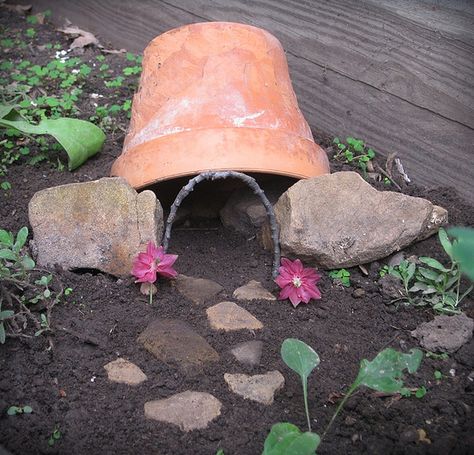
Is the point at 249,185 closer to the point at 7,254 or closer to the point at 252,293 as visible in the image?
the point at 252,293

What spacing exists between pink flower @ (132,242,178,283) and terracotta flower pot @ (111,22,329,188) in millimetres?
254

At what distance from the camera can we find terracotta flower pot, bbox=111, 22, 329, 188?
1.99 m

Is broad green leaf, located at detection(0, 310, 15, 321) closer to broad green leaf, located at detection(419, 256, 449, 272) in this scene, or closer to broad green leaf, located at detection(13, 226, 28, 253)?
broad green leaf, located at detection(13, 226, 28, 253)

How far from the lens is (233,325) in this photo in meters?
1.77

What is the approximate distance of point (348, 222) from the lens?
1.97m

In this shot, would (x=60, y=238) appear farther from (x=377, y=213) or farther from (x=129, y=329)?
(x=377, y=213)

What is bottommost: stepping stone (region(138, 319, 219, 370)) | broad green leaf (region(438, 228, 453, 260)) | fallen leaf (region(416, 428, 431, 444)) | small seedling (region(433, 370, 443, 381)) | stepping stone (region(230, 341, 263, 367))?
stepping stone (region(138, 319, 219, 370))

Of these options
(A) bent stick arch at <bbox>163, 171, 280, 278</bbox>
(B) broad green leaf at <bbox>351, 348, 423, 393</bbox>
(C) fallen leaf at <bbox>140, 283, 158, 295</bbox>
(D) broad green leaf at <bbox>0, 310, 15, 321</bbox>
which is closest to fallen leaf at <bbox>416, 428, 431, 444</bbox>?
(B) broad green leaf at <bbox>351, 348, 423, 393</bbox>

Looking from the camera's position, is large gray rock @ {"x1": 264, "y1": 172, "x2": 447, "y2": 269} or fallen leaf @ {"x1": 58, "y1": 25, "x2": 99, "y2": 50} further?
fallen leaf @ {"x1": 58, "y1": 25, "x2": 99, "y2": 50}

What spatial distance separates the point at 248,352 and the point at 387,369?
394mm

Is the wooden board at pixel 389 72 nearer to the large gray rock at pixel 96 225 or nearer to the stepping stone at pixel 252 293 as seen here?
the stepping stone at pixel 252 293

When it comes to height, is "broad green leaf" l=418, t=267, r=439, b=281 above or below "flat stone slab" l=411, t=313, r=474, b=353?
above

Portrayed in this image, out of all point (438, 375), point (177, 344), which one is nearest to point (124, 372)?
point (177, 344)

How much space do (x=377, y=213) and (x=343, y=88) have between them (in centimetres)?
69
